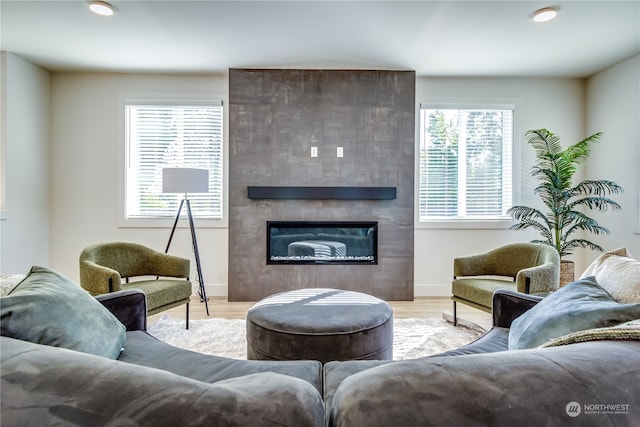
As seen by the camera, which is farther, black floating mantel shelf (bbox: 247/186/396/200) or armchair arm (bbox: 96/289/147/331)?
black floating mantel shelf (bbox: 247/186/396/200)

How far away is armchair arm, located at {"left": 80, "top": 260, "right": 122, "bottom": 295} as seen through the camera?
2416mm

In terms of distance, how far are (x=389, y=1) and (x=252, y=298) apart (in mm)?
3149

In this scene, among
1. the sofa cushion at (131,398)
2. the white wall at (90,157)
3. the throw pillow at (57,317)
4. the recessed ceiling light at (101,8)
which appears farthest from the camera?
the white wall at (90,157)

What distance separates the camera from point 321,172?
3832mm

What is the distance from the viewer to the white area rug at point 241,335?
8.23 ft

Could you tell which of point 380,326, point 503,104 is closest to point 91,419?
point 380,326

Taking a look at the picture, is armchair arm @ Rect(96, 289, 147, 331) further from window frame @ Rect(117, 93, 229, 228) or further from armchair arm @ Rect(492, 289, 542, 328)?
window frame @ Rect(117, 93, 229, 228)

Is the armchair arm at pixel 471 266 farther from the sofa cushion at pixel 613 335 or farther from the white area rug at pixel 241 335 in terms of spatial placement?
the sofa cushion at pixel 613 335

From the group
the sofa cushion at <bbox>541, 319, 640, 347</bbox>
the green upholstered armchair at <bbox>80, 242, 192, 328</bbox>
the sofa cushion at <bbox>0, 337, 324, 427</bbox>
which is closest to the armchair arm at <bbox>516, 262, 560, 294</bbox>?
the sofa cushion at <bbox>541, 319, 640, 347</bbox>

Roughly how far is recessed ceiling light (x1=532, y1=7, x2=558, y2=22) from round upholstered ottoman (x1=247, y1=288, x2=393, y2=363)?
2.60 m

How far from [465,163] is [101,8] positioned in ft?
12.9

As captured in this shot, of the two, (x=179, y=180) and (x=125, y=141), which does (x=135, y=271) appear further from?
(x=125, y=141)

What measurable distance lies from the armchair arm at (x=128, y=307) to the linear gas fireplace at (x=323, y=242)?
6.84 ft

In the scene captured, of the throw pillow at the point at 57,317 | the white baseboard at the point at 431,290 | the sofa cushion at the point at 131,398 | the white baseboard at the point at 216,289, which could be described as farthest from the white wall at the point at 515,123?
the sofa cushion at the point at 131,398
